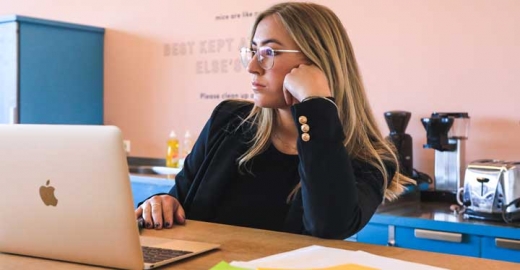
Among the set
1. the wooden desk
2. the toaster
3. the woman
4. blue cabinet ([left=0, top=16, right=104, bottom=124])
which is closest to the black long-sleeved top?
the woman

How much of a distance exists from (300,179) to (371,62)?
5.64 feet

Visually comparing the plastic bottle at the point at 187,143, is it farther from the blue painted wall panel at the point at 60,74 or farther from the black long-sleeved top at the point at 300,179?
the black long-sleeved top at the point at 300,179

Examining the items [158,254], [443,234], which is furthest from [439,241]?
[158,254]

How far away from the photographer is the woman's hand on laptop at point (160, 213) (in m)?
1.62

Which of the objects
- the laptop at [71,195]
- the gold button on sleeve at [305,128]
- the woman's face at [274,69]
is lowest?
the laptop at [71,195]

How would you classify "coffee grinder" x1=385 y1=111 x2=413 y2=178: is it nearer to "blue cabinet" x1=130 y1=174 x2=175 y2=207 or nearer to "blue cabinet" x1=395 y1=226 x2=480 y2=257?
"blue cabinet" x1=395 y1=226 x2=480 y2=257

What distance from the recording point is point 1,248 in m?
1.35

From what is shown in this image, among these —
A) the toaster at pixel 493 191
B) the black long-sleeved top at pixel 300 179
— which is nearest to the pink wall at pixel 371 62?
the toaster at pixel 493 191

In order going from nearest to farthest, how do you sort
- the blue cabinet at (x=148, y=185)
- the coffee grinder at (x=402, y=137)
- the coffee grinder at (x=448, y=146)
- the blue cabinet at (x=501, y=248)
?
the blue cabinet at (x=501, y=248)
the coffee grinder at (x=448, y=146)
the coffee grinder at (x=402, y=137)
the blue cabinet at (x=148, y=185)

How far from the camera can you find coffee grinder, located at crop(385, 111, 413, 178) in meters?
3.05

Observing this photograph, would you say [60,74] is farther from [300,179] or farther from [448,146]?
[300,179]

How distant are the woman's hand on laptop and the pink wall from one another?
1755 millimetres

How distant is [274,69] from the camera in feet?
5.71

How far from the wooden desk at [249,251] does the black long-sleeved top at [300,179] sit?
0.10 meters
